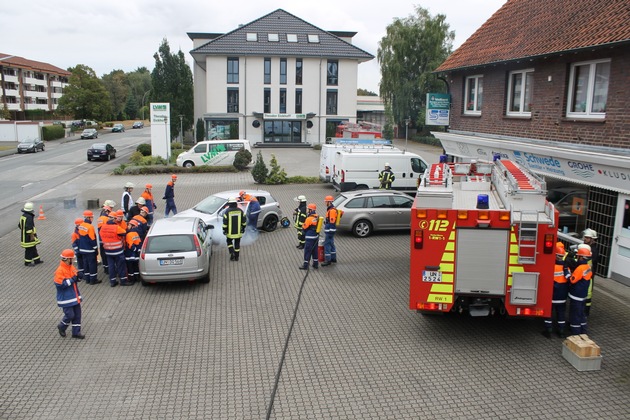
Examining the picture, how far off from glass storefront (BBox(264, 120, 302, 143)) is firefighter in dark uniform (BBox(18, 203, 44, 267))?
39176mm

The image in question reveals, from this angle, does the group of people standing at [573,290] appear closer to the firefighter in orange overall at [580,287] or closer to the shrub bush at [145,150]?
the firefighter in orange overall at [580,287]

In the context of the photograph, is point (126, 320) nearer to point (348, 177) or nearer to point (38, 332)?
point (38, 332)

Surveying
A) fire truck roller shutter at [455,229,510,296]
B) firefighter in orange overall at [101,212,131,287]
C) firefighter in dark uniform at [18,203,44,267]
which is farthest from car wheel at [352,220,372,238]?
firefighter in dark uniform at [18,203,44,267]

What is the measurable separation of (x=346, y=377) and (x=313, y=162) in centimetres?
3166

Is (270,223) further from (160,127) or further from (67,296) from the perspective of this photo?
(160,127)

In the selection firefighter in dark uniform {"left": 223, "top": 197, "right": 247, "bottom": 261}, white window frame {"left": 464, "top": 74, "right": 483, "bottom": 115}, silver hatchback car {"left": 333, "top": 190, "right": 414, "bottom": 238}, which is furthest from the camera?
white window frame {"left": 464, "top": 74, "right": 483, "bottom": 115}

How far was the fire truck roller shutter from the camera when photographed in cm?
867

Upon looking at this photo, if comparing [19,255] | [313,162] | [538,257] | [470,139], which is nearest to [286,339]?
[538,257]

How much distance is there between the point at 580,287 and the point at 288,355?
4.87m

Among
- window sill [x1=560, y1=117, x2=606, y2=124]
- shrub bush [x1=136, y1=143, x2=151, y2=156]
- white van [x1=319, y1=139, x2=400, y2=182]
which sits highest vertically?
window sill [x1=560, y1=117, x2=606, y2=124]

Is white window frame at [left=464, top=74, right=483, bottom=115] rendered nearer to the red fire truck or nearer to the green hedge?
the red fire truck

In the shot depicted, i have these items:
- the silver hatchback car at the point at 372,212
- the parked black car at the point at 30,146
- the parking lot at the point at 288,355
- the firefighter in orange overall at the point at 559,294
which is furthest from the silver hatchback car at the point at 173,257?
the parked black car at the point at 30,146

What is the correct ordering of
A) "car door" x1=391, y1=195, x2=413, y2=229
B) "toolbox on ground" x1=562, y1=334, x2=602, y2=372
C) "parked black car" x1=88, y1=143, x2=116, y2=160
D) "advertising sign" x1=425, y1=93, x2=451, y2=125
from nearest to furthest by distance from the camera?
"toolbox on ground" x1=562, y1=334, x2=602, y2=372, "car door" x1=391, y1=195, x2=413, y2=229, "advertising sign" x1=425, y1=93, x2=451, y2=125, "parked black car" x1=88, y1=143, x2=116, y2=160

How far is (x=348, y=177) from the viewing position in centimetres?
2278
